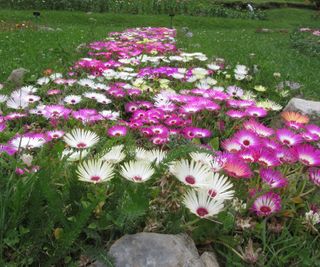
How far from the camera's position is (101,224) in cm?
160

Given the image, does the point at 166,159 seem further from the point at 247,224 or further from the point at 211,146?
the point at 211,146

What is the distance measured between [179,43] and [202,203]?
23.9 ft

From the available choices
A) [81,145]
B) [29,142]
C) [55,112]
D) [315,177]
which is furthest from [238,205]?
[55,112]

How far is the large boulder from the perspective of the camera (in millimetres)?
1503

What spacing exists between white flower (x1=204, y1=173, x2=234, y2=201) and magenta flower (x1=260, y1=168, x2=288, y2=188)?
0.28m

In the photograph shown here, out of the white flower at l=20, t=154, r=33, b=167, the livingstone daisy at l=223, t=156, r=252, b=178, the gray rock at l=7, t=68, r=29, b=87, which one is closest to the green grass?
the gray rock at l=7, t=68, r=29, b=87

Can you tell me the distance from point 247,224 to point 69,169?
814 millimetres

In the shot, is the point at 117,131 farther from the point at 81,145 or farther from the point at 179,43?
the point at 179,43

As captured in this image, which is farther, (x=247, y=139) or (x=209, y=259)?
(x=247, y=139)

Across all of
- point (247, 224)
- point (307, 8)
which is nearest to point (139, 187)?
point (247, 224)

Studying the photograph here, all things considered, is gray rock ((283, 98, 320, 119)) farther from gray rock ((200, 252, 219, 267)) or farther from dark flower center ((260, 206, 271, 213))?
gray rock ((200, 252, 219, 267))

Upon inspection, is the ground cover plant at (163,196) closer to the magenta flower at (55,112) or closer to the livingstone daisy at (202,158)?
the livingstone daisy at (202,158)

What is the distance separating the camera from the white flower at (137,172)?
1636mm

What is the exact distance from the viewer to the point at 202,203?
162cm
